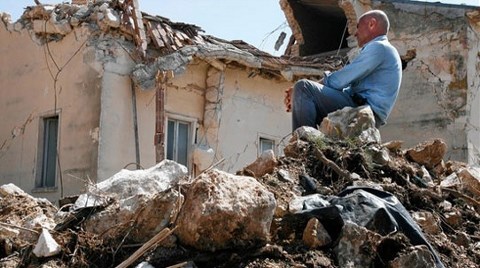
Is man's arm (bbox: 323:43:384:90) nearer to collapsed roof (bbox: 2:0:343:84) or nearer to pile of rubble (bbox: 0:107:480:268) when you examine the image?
pile of rubble (bbox: 0:107:480:268)

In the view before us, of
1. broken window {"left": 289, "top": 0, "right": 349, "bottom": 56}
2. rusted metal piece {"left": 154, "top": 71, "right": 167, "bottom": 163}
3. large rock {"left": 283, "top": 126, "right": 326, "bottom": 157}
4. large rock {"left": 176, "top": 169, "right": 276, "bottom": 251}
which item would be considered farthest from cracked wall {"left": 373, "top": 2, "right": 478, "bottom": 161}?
large rock {"left": 176, "top": 169, "right": 276, "bottom": 251}

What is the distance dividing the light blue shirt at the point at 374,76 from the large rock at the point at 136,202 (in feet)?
5.86

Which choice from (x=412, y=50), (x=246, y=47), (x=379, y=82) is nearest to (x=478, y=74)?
(x=412, y=50)

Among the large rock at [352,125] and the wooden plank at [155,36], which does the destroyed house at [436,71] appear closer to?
the wooden plank at [155,36]

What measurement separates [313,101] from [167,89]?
5228mm

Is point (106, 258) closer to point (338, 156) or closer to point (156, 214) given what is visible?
point (156, 214)

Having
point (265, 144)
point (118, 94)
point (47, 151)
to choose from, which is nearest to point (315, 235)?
point (118, 94)

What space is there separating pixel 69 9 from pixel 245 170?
6579mm

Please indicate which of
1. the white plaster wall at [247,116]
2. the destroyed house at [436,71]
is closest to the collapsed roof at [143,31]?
the white plaster wall at [247,116]

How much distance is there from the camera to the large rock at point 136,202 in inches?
142

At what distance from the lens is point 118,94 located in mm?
→ 9914

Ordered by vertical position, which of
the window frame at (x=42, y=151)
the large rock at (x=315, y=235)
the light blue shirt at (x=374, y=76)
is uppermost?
the light blue shirt at (x=374, y=76)

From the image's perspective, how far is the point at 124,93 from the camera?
32.9 ft

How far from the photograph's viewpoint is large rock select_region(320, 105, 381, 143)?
509 cm
